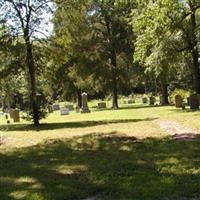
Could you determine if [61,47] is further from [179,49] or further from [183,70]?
[183,70]

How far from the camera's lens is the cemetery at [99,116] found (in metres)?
9.72

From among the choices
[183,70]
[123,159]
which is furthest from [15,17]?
[183,70]

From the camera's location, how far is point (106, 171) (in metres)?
10.9

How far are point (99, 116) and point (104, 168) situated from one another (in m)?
23.9

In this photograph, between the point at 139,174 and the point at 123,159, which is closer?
the point at 139,174

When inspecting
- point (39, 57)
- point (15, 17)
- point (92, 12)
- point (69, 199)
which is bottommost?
point (69, 199)

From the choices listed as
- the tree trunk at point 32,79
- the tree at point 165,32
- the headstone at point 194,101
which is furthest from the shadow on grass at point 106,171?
the headstone at point 194,101

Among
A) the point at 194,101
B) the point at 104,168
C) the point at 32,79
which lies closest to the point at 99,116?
the point at 194,101

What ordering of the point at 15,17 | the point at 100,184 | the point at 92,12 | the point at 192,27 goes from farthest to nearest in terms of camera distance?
the point at 92,12, the point at 192,27, the point at 15,17, the point at 100,184

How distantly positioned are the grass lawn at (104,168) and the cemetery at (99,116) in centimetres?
2

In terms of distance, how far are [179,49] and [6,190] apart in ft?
89.4

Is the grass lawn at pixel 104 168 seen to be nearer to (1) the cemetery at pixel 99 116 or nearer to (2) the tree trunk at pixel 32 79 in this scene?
(1) the cemetery at pixel 99 116

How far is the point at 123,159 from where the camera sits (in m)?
12.4

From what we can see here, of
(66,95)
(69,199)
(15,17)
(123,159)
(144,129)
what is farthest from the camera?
(66,95)
